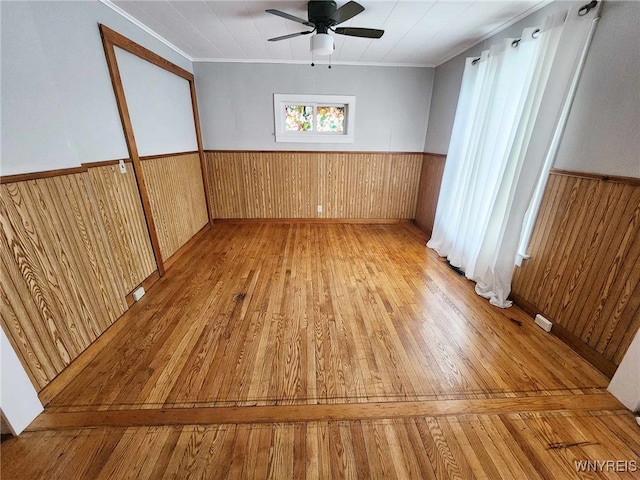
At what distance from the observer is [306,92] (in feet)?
12.7

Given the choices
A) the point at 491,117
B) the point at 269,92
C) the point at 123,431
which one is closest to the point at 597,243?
the point at 491,117

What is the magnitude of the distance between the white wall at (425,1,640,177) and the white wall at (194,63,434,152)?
2.13 m

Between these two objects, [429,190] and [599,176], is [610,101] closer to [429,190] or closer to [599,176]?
[599,176]

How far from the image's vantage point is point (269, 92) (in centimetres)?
384

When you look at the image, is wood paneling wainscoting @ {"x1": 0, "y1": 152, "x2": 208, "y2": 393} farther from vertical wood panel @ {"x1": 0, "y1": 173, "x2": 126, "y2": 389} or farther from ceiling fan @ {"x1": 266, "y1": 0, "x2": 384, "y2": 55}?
ceiling fan @ {"x1": 266, "y1": 0, "x2": 384, "y2": 55}

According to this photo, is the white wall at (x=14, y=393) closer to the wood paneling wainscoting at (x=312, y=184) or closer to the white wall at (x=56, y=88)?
the white wall at (x=56, y=88)

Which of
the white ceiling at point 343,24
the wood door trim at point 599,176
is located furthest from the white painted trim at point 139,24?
the wood door trim at point 599,176

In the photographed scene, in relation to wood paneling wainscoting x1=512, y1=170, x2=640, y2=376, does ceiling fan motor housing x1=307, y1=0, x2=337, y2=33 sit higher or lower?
higher

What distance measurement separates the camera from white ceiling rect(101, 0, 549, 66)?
6.82 ft

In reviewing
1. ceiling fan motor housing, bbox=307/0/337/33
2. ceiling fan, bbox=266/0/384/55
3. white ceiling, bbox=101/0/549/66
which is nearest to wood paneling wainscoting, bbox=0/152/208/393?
white ceiling, bbox=101/0/549/66

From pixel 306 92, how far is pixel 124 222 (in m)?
3.07

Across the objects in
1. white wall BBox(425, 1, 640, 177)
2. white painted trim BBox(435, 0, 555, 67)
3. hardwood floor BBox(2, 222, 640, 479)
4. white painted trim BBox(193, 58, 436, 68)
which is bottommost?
hardwood floor BBox(2, 222, 640, 479)

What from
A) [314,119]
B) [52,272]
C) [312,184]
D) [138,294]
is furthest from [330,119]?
Answer: [52,272]

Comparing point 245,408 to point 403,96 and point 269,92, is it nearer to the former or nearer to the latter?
point 269,92
